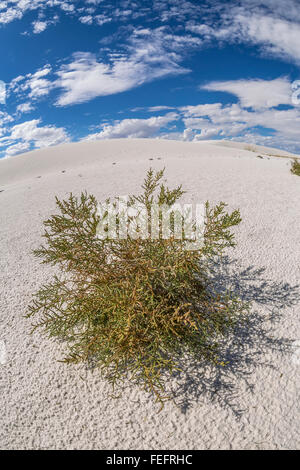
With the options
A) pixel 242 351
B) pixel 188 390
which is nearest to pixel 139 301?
pixel 188 390

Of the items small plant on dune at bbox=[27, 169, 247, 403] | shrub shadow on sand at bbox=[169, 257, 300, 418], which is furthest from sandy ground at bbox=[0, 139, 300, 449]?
small plant on dune at bbox=[27, 169, 247, 403]

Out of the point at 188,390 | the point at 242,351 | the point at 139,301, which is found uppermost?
the point at 139,301

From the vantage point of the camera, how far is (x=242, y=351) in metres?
2.53

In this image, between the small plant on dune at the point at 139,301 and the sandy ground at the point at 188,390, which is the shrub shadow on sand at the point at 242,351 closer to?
the sandy ground at the point at 188,390

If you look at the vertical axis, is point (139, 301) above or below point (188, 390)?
above

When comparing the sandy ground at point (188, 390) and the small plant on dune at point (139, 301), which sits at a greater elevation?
the small plant on dune at point (139, 301)

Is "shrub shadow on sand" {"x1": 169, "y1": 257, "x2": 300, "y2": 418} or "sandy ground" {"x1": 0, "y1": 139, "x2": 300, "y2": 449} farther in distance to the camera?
"shrub shadow on sand" {"x1": 169, "y1": 257, "x2": 300, "y2": 418}

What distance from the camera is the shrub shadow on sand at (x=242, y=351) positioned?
7.30 ft

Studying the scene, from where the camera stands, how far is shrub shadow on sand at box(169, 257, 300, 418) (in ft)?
7.30

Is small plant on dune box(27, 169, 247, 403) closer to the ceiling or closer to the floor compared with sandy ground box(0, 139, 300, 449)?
closer to the ceiling

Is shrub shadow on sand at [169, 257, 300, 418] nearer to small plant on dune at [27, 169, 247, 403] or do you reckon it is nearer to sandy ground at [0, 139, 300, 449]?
sandy ground at [0, 139, 300, 449]

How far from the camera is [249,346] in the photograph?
2.58 metres

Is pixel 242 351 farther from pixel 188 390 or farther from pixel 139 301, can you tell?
pixel 139 301

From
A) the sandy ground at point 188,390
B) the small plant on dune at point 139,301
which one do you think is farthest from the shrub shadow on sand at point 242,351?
the small plant on dune at point 139,301
